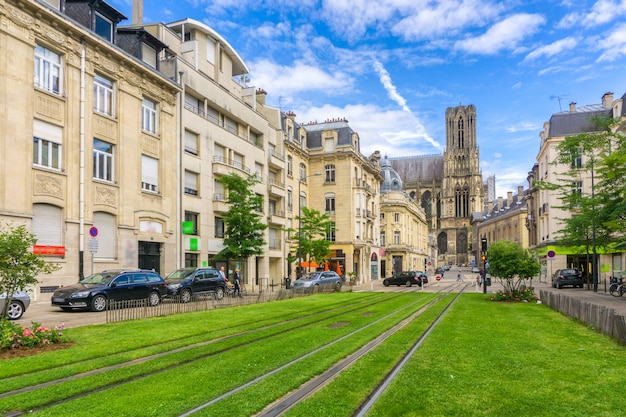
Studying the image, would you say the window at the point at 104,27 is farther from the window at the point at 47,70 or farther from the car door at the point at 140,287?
the car door at the point at 140,287

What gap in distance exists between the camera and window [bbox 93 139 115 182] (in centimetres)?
2467

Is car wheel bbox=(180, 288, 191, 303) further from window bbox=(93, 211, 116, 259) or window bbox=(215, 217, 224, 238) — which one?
window bbox=(215, 217, 224, 238)

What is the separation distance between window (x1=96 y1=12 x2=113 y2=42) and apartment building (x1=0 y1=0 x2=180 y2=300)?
5 centimetres

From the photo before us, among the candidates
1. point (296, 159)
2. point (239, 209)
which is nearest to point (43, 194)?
point (239, 209)

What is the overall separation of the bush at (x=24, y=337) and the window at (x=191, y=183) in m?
21.7

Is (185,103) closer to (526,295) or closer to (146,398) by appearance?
(526,295)

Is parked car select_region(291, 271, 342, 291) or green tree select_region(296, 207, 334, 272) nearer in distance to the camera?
parked car select_region(291, 271, 342, 291)

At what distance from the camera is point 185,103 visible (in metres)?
32.2

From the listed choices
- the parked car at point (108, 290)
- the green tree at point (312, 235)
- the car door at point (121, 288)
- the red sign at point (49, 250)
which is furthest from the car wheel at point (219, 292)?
the green tree at point (312, 235)

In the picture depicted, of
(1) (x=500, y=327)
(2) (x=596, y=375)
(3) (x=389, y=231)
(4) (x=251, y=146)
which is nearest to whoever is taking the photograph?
(2) (x=596, y=375)

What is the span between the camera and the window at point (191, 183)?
105 ft

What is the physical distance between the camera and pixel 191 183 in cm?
3259

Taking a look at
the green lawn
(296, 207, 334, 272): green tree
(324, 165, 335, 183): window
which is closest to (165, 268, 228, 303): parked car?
the green lawn

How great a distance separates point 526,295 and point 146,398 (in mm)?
21423
